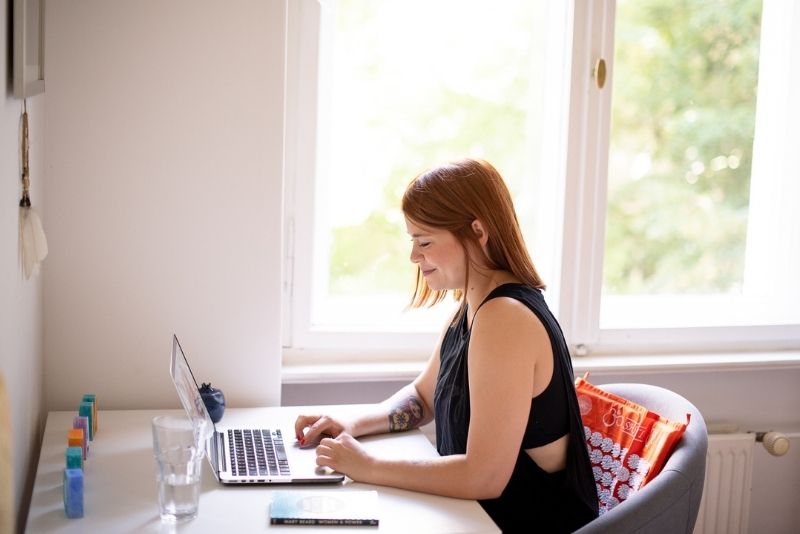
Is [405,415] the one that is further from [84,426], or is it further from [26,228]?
[26,228]

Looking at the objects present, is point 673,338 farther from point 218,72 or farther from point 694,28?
point 218,72

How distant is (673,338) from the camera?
259 cm

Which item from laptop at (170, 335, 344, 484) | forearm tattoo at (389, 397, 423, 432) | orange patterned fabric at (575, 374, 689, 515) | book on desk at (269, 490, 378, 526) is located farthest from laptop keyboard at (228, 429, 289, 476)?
orange patterned fabric at (575, 374, 689, 515)

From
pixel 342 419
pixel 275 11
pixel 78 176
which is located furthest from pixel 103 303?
pixel 275 11

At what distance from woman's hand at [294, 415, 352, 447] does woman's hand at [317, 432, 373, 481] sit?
5.1 inches

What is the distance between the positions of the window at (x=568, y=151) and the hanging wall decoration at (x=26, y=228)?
811mm

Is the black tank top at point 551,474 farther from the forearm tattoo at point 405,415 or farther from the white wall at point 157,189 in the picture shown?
the white wall at point 157,189

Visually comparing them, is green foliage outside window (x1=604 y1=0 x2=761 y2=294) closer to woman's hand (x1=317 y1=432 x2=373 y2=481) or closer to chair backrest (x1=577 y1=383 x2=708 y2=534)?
chair backrest (x1=577 y1=383 x2=708 y2=534)

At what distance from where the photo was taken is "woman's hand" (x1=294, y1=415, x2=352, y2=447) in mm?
1764

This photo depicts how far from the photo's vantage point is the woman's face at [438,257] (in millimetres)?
1729

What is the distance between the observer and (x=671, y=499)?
1538 mm

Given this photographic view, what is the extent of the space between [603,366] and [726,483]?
503 mm

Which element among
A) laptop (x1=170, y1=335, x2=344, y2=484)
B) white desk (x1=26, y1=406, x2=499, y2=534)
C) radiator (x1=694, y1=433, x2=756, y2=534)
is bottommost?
radiator (x1=694, y1=433, x2=756, y2=534)

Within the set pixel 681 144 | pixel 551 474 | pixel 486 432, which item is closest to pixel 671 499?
pixel 551 474
